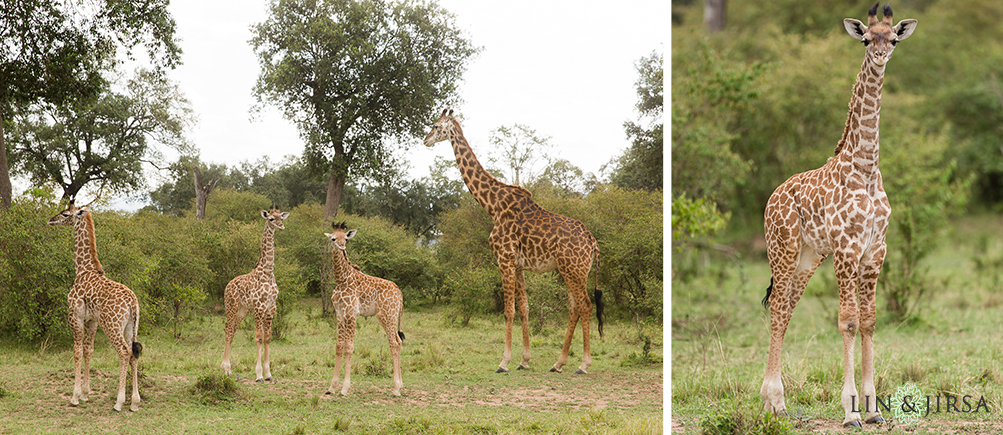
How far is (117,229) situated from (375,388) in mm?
4437

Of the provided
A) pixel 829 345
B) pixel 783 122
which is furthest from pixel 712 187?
pixel 829 345

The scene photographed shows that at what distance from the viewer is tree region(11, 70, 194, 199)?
935cm

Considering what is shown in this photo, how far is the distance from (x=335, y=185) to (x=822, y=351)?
21.6ft

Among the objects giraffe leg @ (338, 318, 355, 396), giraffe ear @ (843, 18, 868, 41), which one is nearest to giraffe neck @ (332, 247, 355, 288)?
giraffe leg @ (338, 318, 355, 396)

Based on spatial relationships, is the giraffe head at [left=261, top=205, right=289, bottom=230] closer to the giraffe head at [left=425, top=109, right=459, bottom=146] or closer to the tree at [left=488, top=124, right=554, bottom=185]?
the giraffe head at [left=425, top=109, right=459, bottom=146]

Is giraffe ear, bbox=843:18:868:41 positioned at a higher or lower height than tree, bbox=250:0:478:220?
lower

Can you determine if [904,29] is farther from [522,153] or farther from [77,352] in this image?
[77,352]

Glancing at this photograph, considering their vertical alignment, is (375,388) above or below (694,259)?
below

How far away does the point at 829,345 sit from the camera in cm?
784

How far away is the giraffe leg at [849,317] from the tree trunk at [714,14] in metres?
14.9

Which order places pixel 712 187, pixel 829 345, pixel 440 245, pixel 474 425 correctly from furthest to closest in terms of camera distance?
1. pixel 712 187
2. pixel 440 245
3. pixel 829 345
4. pixel 474 425

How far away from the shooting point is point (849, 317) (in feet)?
14.2

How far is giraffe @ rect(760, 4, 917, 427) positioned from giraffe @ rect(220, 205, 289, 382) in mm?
5680

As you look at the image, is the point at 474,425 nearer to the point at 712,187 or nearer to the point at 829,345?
the point at 829,345
